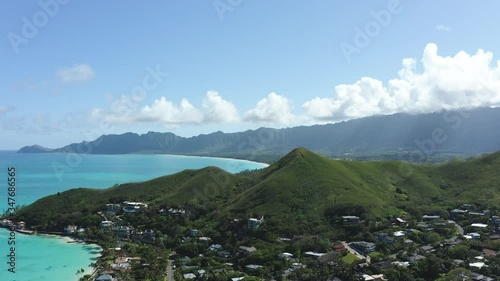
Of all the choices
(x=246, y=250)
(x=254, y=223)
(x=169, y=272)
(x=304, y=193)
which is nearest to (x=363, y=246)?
(x=246, y=250)

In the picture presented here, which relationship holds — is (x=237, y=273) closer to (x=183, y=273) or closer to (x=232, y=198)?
(x=183, y=273)

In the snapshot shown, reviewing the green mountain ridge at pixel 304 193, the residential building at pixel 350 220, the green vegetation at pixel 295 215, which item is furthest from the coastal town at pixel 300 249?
the green mountain ridge at pixel 304 193

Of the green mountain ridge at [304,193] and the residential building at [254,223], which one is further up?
the green mountain ridge at [304,193]

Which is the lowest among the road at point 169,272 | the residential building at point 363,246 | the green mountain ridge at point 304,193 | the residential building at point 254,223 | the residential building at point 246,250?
the road at point 169,272


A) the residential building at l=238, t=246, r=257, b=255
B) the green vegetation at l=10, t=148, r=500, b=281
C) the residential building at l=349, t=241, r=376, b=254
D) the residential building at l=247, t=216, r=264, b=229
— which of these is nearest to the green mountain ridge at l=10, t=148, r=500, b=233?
the green vegetation at l=10, t=148, r=500, b=281

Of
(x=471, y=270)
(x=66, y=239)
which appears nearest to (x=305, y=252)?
(x=471, y=270)

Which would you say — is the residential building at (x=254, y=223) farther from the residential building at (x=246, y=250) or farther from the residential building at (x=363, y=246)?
the residential building at (x=363, y=246)
